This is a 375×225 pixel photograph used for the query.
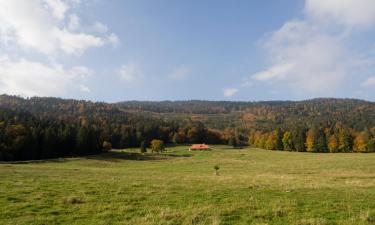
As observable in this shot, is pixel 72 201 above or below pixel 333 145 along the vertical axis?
below

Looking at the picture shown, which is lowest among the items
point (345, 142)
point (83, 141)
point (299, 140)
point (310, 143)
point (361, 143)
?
point (361, 143)

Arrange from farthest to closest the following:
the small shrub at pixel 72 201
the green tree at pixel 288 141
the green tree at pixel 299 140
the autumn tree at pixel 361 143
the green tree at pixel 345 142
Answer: the green tree at pixel 288 141
the green tree at pixel 299 140
the green tree at pixel 345 142
the autumn tree at pixel 361 143
the small shrub at pixel 72 201

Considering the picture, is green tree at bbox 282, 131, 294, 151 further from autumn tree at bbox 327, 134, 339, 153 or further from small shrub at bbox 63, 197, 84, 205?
small shrub at bbox 63, 197, 84, 205

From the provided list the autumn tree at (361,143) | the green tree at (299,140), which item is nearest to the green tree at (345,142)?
the autumn tree at (361,143)

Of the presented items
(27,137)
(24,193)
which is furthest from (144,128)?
(24,193)

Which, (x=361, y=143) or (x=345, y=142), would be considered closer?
(x=361, y=143)

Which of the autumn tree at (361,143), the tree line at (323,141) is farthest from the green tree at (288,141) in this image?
the autumn tree at (361,143)

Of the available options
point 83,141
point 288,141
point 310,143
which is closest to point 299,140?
point 310,143

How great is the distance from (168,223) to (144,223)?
0.84 meters

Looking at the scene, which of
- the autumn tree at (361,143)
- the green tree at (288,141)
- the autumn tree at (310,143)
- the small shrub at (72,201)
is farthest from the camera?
the green tree at (288,141)

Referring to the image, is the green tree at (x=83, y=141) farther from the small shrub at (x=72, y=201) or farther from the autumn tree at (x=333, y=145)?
the autumn tree at (x=333, y=145)

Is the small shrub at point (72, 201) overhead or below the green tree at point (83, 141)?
below

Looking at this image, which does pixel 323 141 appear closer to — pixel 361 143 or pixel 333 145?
A: pixel 333 145

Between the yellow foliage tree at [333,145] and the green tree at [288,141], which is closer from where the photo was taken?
the yellow foliage tree at [333,145]
